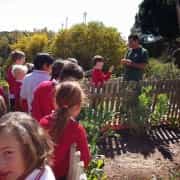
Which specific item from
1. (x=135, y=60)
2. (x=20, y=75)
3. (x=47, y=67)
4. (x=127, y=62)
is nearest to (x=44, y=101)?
(x=47, y=67)

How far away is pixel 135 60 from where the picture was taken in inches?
366

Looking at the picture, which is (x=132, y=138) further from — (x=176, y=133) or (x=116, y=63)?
(x=116, y=63)

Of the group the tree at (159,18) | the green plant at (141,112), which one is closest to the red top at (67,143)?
the green plant at (141,112)

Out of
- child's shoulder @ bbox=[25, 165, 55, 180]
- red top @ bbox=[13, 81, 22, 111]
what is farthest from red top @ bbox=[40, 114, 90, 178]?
red top @ bbox=[13, 81, 22, 111]

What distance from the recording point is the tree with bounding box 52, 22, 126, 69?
747 inches

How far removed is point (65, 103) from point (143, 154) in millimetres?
4864

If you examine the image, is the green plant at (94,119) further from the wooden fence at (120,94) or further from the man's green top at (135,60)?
the man's green top at (135,60)

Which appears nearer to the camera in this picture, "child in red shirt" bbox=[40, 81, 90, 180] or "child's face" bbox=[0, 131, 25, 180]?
"child's face" bbox=[0, 131, 25, 180]

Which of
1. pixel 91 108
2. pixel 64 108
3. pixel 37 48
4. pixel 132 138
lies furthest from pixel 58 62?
pixel 37 48

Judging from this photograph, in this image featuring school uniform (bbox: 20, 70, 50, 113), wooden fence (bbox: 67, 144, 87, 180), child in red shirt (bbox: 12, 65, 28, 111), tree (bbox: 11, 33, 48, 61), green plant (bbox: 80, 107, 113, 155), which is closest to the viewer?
wooden fence (bbox: 67, 144, 87, 180)

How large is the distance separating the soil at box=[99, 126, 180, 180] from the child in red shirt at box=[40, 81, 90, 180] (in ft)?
10.5

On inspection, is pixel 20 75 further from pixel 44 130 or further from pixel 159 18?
pixel 159 18

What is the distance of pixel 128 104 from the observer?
360 inches

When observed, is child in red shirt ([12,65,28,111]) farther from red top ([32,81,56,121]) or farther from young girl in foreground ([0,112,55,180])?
young girl in foreground ([0,112,55,180])
